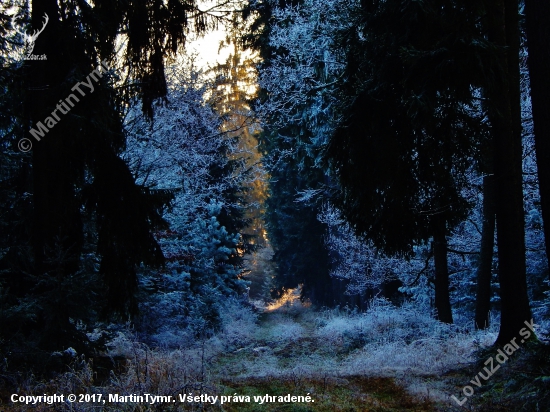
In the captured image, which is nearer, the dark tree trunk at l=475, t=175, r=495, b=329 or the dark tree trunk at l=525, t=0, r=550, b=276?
the dark tree trunk at l=525, t=0, r=550, b=276

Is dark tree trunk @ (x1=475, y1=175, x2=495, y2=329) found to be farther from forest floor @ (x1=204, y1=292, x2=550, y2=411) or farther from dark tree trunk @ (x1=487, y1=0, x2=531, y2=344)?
dark tree trunk @ (x1=487, y1=0, x2=531, y2=344)

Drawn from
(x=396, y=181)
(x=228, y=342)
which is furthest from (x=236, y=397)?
(x=228, y=342)

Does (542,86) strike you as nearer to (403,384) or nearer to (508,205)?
(508,205)

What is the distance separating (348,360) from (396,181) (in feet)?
17.1

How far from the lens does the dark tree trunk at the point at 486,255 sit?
1203 cm

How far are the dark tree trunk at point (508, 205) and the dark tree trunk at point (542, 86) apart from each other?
5.22 ft

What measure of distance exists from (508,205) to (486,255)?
4703mm

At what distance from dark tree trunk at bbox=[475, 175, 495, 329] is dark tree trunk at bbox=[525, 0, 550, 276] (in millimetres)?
6188

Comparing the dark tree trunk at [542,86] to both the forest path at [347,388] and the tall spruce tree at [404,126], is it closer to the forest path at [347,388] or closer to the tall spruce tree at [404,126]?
the tall spruce tree at [404,126]

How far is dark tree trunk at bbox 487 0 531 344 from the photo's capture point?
777 cm

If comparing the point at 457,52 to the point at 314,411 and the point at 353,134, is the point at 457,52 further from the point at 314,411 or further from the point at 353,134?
the point at 314,411

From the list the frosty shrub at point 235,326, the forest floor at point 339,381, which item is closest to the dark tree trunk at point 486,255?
the forest floor at point 339,381

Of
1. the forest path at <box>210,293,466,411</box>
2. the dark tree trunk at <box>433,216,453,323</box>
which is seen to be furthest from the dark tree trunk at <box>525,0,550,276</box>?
the dark tree trunk at <box>433,216,453,323</box>

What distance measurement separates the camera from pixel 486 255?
1209 cm
